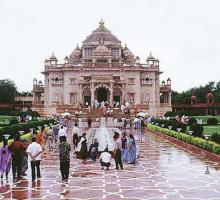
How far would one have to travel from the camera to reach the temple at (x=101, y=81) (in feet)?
227

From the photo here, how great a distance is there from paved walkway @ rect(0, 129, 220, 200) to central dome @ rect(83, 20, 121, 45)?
5898 cm

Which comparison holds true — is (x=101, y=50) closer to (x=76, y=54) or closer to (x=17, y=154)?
(x=76, y=54)

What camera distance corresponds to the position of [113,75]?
70.1 meters

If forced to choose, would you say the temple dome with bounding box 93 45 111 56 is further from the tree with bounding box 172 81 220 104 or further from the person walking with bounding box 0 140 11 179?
the person walking with bounding box 0 140 11 179

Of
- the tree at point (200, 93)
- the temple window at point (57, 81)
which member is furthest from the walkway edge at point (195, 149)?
the tree at point (200, 93)

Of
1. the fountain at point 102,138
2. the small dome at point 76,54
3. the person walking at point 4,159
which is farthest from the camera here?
the small dome at point 76,54

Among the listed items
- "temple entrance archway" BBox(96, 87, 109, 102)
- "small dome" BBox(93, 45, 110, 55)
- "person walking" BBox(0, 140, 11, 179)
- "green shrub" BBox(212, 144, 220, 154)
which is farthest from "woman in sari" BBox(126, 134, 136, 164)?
"small dome" BBox(93, 45, 110, 55)

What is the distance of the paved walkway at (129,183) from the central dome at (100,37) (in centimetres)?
5898

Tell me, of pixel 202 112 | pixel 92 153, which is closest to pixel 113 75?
pixel 202 112

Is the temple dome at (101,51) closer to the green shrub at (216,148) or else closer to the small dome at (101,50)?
the small dome at (101,50)

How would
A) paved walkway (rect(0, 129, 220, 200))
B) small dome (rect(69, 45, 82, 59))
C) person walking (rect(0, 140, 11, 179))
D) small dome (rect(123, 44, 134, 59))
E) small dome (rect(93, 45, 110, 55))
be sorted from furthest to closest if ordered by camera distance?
small dome (rect(123, 44, 134, 59)) → small dome (rect(69, 45, 82, 59)) → small dome (rect(93, 45, 110, 55)) → person walking (rect(0, 140, 11, 179)) → paved walkway (rect(0, 129, 220, 200))

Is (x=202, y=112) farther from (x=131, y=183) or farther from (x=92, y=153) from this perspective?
(x=131, y=183)

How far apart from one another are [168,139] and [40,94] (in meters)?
49.7

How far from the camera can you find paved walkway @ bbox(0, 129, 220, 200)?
12.8 metres
